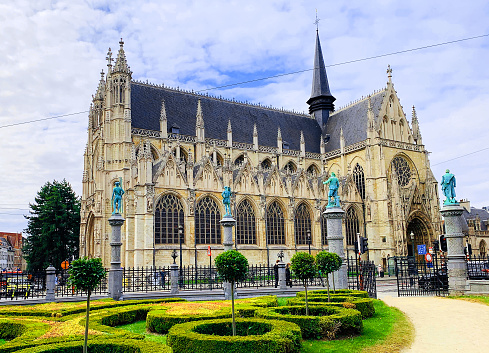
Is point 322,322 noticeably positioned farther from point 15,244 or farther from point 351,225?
point 15,244

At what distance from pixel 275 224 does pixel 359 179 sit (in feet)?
46.4

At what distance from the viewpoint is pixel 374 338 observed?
1048 cm

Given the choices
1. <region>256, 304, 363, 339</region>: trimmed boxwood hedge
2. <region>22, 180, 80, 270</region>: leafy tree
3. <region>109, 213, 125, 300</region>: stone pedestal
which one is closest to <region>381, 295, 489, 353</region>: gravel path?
<region>256, 304, 363, 339</region>: trimmed boxwood hedge

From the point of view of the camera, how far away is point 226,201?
22.5 metres

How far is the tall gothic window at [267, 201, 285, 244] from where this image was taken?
40.5m

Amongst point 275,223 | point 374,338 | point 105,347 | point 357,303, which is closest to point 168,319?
point 105,347

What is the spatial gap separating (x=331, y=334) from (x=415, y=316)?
199 inches

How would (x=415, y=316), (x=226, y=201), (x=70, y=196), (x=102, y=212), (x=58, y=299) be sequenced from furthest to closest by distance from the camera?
(x=70, y=196), (x=102, y=212), (x=226, y=201), (x=58, y=299), (x=415, y=316)

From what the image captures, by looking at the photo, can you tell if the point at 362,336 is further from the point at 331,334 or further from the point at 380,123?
the point at 380,123

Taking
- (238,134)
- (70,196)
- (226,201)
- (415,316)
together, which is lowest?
(415,316)

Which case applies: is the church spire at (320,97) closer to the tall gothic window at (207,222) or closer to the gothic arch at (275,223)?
the gothic arch at (275,223)

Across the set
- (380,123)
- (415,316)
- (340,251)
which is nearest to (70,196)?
(380,123)

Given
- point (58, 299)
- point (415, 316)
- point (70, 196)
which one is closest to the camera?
point (415, 316)

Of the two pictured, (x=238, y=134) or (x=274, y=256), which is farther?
(x=238, y=134)
